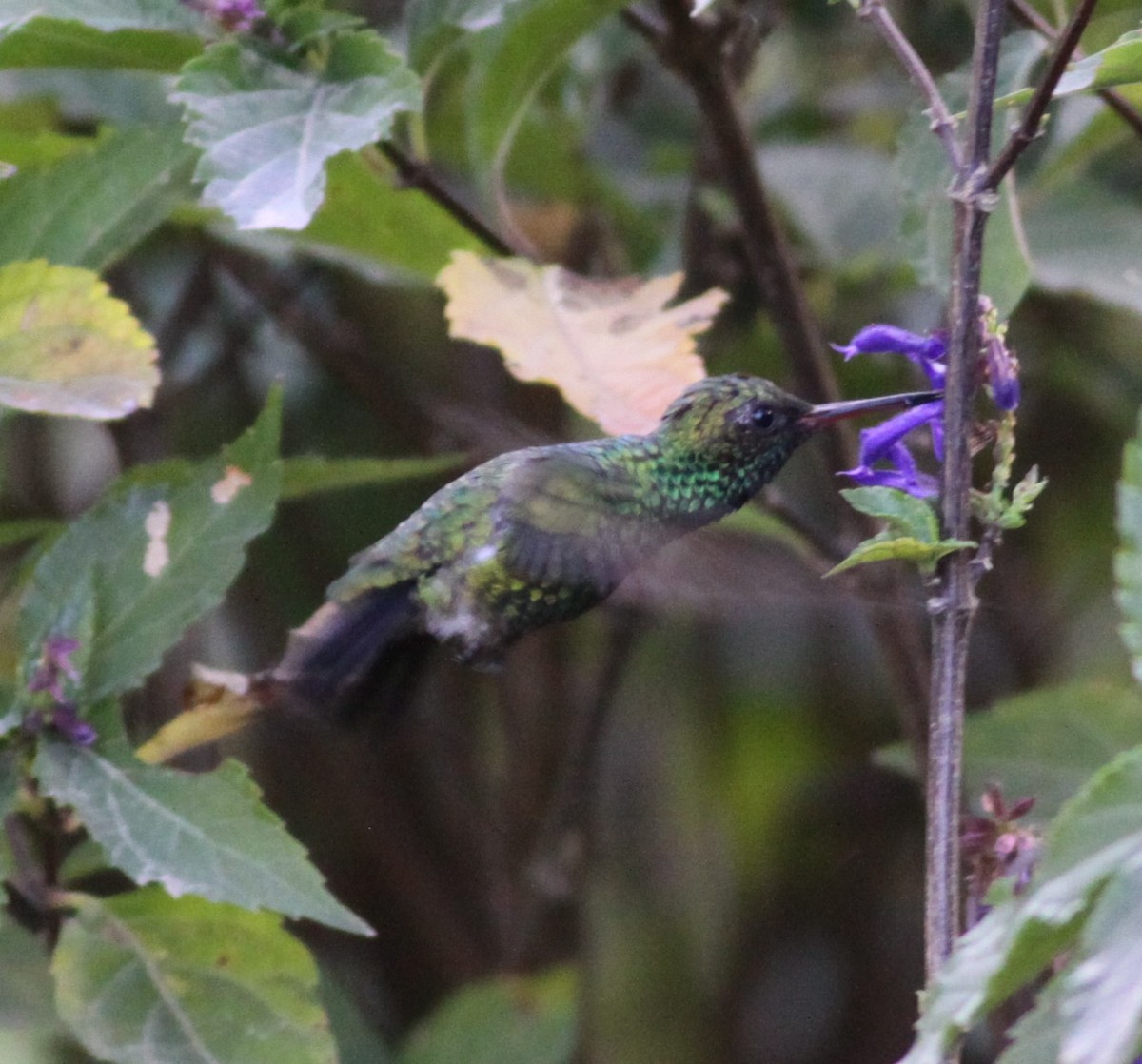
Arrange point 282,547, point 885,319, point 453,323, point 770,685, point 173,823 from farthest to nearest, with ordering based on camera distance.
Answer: point 770,685 → point 282,547 → point 885,319 → point 453,323 → point 173,823

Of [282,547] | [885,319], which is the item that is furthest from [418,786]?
[885,319]

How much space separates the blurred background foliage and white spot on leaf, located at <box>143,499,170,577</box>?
0.56m

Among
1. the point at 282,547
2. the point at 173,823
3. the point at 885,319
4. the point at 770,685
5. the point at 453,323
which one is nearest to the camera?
the point at 173,823

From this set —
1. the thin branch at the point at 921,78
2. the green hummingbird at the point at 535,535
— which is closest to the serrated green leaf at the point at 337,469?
the green hummingbird at the point at 535,535

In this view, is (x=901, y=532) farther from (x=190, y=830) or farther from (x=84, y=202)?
(x=84, y=202)

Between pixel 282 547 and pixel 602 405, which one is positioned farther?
pixel 282 547

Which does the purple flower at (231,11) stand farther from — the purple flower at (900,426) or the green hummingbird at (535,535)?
the purple flower at (900,426)

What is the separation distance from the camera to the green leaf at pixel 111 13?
1.33 meters

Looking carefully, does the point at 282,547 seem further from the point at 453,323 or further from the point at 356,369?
the point at 453,323

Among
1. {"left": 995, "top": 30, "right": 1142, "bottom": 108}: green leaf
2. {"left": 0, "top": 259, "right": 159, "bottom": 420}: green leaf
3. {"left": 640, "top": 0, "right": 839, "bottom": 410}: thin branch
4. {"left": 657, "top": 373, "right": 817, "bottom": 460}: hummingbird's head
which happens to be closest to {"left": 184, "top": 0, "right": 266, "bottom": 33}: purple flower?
{"left": 0, "top": 259, "right": 159, "bottom": 420}: green leaf

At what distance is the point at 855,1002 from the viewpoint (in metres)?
2.49

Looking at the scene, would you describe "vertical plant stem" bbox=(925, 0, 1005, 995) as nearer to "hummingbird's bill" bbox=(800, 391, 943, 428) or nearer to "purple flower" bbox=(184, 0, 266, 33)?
"hummingbird's bill" bbox=(800, 391, 943, 428)

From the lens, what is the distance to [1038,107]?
35.9 inches

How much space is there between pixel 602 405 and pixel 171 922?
64 centimetres
